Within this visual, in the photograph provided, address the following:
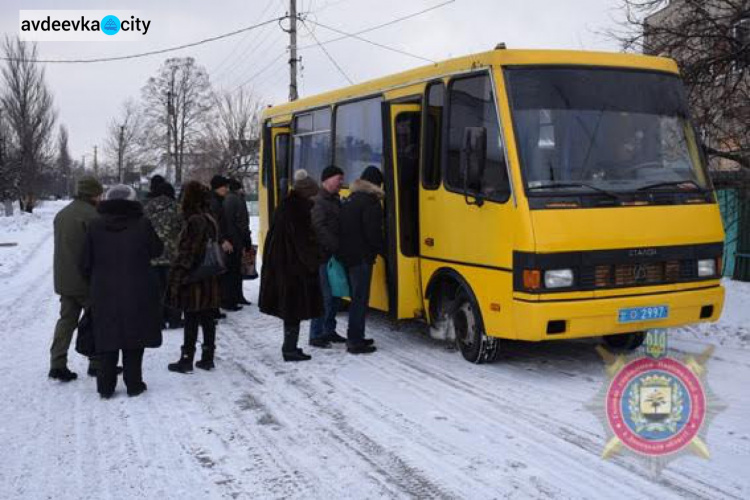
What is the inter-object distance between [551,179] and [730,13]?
6.18 m

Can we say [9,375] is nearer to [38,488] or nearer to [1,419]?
[1,419]

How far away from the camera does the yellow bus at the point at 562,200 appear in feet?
19.3

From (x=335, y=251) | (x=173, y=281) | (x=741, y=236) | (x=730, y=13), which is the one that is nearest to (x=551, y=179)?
(x=335, y=251)

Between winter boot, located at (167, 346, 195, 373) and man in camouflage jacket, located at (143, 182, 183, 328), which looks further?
man in camouflage jacket, located at (143, 182, 183, 328)

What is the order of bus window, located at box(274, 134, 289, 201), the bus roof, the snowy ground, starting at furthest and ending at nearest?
bus window, located at box(274, 134, 289, 201) → the bus roof → the snowy ground

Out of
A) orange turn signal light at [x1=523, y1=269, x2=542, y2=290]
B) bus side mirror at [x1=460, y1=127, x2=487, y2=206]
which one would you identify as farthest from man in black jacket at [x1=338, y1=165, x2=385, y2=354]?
orange turn signal light at [x1=523, y1=269, x2=542, y2=290]

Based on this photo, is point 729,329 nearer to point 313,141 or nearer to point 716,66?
point 716,66

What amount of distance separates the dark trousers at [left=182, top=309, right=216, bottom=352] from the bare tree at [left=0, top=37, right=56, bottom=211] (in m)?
41.2

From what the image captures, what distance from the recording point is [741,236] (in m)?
12.7

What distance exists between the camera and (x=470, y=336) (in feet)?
22.6

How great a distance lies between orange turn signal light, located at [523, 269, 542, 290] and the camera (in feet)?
19.0

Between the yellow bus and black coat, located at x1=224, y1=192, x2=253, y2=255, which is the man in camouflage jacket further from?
the yellow bus

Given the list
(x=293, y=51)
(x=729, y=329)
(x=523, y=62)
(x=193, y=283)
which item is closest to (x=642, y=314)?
(x=523, y=62)

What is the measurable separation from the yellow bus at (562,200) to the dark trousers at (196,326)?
2.23 m
